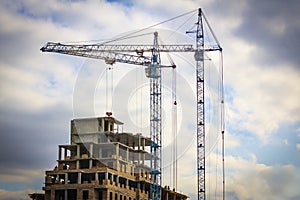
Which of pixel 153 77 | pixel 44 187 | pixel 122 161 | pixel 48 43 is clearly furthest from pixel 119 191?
pixel 48 43

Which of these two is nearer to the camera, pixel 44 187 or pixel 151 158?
pixel 44 187

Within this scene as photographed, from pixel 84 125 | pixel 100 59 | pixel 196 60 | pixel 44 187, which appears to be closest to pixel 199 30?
pixel 196 60

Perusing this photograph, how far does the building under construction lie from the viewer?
570ft

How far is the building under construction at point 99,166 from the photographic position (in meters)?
174

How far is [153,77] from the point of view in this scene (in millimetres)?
189000

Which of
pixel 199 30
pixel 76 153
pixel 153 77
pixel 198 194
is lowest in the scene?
pixel 198 194

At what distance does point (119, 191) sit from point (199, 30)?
5631 cm

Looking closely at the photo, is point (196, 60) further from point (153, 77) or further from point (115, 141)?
point (115, 141)

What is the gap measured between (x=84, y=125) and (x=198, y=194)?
41.2 meters

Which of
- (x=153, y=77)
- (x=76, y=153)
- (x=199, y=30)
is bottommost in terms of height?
(x=76, y=153)

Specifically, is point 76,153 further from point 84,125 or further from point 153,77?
point 153,77

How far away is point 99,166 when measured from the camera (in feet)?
583

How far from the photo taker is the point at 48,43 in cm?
19300

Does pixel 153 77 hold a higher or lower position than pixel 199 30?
lower
